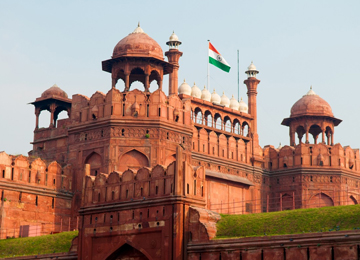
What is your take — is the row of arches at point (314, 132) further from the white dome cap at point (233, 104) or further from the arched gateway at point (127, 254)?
the arched gateway at point (127, 254)

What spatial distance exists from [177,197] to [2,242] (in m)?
10.1

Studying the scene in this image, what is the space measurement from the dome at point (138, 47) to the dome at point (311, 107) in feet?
35.2

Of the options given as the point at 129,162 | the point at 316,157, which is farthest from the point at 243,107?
the point at 129,162

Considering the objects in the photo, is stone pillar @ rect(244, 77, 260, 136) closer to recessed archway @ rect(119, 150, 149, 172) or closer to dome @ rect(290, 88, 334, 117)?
dome @ rect(290, 88, 334, 117)

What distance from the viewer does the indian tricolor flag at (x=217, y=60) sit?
44.3 meters

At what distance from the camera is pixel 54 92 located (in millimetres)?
40438

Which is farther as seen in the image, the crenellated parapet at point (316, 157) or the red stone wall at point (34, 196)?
the crenellated parapet at point (316, 157)

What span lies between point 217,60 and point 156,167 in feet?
67.3

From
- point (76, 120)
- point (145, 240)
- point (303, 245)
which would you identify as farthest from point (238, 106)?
point (303, 245)

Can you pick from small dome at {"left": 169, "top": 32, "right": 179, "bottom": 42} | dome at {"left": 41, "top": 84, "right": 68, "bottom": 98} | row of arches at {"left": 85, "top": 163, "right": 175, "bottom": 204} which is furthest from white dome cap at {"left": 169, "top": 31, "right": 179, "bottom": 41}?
row of arches at {"left": 85, "top": 163, "right": 175, "bottom": 204}

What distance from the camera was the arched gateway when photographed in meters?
24.7

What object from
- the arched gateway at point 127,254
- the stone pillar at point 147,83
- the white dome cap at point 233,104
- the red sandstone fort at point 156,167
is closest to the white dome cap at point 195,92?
the red sandstone fort at point 156,167

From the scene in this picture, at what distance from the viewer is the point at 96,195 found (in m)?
26.7

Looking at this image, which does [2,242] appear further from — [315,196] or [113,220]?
[315,196]
